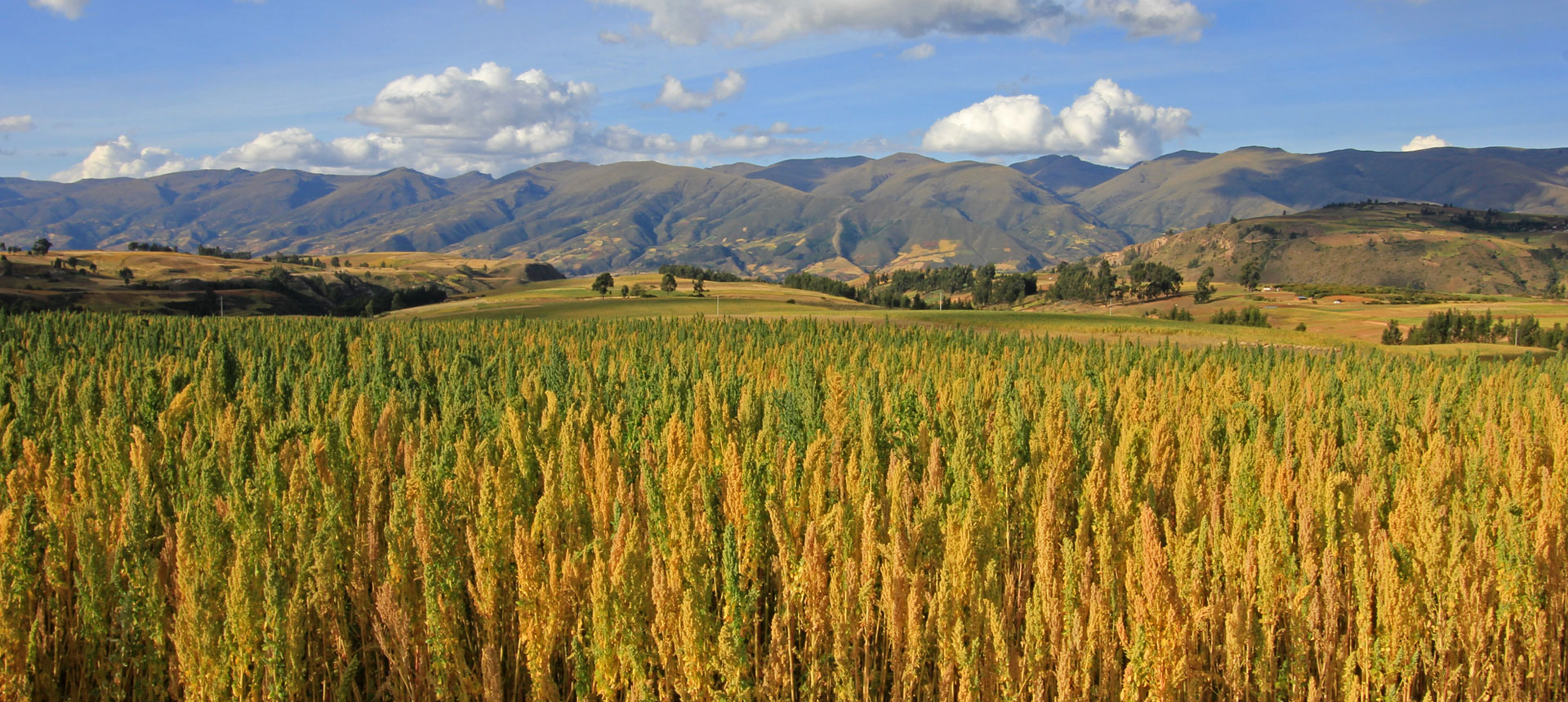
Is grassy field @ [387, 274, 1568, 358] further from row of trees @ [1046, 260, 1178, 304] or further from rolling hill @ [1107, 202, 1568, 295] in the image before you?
rolling hill @ [1107, 202, 1568, 295]

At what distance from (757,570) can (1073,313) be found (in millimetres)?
80555

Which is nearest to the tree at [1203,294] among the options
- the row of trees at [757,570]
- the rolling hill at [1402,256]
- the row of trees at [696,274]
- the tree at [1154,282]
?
the tree at [1154,282]

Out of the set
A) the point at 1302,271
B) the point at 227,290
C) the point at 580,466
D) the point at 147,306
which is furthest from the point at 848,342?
the point at 1302,271

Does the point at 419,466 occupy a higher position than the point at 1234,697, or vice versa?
the point at 419,466

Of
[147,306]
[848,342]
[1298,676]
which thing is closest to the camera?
[1298,676]

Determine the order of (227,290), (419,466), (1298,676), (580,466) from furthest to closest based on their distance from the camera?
(227,290)
(580,466)
(419,466)
(1298,676)

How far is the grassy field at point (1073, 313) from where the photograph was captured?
47.2 meters

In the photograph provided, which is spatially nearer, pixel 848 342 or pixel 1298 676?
pixel 1298 676

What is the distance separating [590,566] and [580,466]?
194 centimetres

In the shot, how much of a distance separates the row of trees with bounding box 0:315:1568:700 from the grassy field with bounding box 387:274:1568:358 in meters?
25.3

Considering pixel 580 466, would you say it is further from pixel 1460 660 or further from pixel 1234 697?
pixel 1460 660

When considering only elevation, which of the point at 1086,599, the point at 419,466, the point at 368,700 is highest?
the point at 419,466

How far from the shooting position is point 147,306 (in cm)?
6819

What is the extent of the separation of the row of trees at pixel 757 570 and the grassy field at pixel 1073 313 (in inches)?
996
